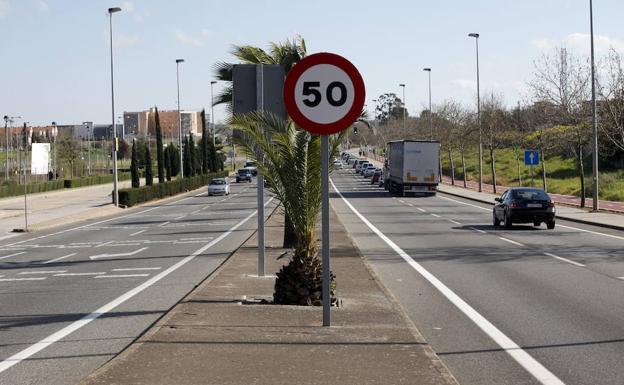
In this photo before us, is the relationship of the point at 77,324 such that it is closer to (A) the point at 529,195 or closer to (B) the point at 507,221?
(B) the point at 507,221

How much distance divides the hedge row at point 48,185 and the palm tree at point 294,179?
187 feet

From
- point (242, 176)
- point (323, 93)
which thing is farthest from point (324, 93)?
Result: point (242, 176)

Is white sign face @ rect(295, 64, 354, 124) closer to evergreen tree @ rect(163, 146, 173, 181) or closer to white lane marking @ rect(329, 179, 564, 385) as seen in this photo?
white lane marking @ rect(329, 179, 564, 385)

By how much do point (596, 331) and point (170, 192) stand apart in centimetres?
6420

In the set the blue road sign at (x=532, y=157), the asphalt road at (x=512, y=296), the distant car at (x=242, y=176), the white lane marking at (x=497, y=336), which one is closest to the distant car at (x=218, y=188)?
the distant car at (x=242, y=176)

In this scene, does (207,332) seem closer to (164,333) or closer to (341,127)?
(164,333)

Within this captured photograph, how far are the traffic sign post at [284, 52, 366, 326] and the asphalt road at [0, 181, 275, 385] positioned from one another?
3.31m

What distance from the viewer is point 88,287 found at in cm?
1655

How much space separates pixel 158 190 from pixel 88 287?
52.2 meters

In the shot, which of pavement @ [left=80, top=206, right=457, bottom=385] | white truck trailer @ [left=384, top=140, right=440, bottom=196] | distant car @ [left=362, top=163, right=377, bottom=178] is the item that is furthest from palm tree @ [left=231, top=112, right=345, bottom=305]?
distant car @ [left=362, top=163, right=377, bottom=178]

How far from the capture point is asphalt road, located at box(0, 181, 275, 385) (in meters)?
9.73

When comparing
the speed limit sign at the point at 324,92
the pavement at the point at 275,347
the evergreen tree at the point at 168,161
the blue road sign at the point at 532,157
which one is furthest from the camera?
the evergreen tree at the point at 168,161

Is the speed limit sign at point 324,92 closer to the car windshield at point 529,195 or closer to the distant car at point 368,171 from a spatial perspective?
the car windshield at point 529,195

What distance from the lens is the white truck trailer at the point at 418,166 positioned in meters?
58.7
